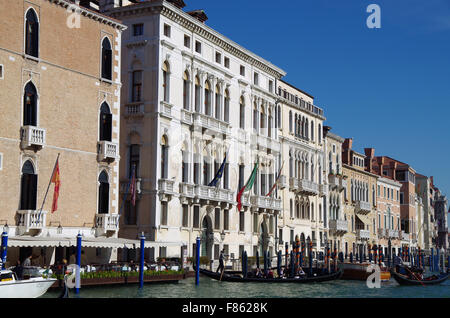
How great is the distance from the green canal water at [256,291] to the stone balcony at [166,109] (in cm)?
776

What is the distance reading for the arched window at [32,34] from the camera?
939 inches

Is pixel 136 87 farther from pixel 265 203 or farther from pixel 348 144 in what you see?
pixel 348 144

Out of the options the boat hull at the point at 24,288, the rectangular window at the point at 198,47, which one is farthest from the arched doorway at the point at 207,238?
the boat hull at the point at 24,288

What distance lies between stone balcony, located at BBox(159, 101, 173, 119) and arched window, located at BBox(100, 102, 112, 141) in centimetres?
531

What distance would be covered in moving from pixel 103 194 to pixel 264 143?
1741 centimetres

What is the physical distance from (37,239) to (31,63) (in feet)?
20.5

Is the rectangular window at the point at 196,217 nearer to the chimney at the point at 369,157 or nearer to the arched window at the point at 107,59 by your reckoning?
the arched window at the point at 107,59

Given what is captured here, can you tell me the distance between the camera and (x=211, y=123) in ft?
120

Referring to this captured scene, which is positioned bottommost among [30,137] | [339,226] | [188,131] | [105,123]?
[339,226]

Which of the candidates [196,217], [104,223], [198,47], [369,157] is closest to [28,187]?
[104,223]
